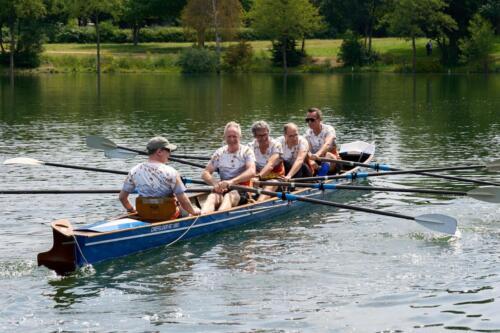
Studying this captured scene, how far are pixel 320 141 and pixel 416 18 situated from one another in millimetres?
64576

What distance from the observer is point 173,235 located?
1736 cm

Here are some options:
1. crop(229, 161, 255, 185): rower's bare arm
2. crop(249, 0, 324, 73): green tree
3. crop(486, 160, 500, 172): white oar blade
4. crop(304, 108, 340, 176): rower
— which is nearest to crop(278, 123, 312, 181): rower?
crop(304, 108, 340, 176): rower

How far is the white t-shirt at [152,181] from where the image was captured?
651 inches

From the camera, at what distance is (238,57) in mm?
91250

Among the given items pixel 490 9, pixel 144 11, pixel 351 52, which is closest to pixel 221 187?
pixel 351 52

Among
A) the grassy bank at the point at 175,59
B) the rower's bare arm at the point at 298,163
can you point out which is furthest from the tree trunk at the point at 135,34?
the rower's bare arm at the point at 298,163

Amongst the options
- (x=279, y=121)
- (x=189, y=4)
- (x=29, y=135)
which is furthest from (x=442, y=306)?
(x=189, y=4)

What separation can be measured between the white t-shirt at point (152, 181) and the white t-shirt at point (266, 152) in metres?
4.75

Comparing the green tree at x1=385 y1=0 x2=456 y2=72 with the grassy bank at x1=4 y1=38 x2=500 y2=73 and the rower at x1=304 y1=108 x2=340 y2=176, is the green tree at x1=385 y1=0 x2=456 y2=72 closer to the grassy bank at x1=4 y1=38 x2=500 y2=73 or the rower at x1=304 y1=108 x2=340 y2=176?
the grassy bank at x1=4 y1=38 x2=500 y2=73

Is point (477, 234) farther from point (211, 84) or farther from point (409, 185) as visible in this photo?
point (211, 84)

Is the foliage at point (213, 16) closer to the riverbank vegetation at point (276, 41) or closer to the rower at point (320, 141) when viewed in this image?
the riverbank vegetation at point (276, 41)

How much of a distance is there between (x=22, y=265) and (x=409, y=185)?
38.7ft

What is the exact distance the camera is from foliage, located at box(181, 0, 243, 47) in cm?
9512

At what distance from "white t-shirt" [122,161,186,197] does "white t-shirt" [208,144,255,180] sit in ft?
Answer: 9.65
